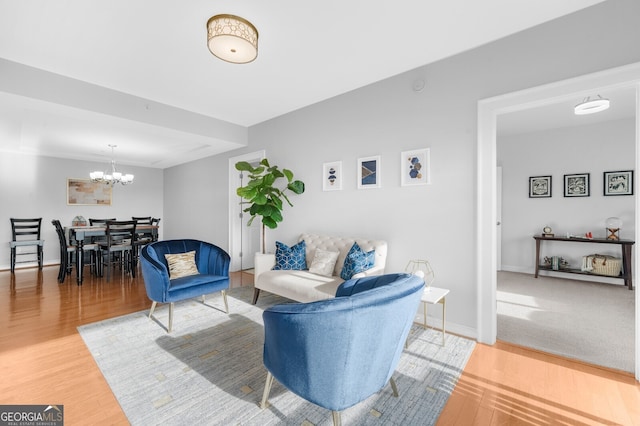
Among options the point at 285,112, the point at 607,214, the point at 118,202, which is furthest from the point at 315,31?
the point at 118,202

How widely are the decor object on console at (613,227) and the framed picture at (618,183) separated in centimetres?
45

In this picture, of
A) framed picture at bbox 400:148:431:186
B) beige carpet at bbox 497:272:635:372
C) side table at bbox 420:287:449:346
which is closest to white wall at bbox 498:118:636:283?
beige carpet at bbox 497:272:635:372

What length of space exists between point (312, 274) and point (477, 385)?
188cm

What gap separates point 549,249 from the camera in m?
5.16

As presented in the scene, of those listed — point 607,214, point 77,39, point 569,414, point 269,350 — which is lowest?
point 569,414

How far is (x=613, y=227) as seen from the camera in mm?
4488

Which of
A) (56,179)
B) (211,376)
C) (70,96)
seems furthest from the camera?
(56,179)

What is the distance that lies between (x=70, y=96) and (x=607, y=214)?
26.5 ft

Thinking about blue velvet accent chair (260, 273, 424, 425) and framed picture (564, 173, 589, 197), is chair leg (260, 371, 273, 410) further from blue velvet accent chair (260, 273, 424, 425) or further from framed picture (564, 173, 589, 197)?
framed picture (564, 173, 589, 197)

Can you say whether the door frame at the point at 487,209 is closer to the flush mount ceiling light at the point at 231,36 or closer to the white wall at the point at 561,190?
the flush mount ceiling light at the point at 231,36

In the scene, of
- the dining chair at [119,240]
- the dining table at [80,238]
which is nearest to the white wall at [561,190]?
the dining chair at [119,240]

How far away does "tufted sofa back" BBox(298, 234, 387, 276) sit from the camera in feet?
10.4

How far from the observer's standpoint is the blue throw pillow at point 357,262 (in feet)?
9.59

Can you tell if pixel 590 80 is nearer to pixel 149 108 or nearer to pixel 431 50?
pixel 431 50
